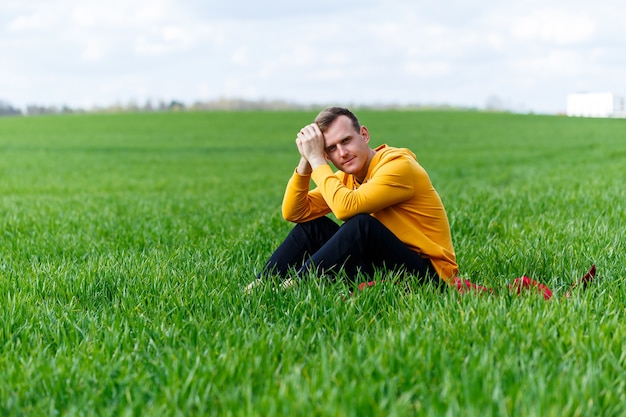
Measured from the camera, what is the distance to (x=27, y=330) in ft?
12.0

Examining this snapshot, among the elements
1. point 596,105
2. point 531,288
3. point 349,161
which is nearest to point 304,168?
point 349,161

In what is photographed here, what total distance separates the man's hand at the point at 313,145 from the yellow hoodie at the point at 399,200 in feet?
0.20

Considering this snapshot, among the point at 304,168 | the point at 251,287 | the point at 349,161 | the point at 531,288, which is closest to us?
the point at 531,288

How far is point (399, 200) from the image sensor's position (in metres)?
4.50

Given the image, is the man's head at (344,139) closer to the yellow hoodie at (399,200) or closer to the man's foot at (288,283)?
the yellow hoodie at (399,200)

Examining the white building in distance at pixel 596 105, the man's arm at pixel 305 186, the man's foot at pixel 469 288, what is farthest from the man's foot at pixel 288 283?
the white building in distance at pixel 596 105

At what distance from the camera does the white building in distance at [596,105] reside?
198 ft

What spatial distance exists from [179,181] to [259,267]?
12686mm

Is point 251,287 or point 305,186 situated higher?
point 305,186

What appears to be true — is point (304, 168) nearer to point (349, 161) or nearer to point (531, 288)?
point (349, 161)

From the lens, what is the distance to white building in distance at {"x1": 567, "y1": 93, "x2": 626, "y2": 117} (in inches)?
2376

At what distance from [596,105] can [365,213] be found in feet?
207

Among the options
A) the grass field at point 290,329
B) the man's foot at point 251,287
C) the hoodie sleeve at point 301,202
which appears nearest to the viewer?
the grass field at point 290,329

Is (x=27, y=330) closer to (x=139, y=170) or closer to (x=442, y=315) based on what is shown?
(x=442, y=315)
